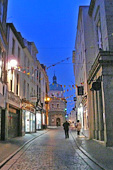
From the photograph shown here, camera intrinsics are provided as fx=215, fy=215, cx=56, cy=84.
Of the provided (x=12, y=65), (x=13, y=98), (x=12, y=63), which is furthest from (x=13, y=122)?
(x=12, y=63)

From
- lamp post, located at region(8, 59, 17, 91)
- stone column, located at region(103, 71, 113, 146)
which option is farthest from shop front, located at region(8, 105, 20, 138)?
stone column, located at region(103, 71, 113, 146)

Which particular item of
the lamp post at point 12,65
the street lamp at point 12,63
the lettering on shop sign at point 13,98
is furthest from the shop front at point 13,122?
the street lamp at point 12,63

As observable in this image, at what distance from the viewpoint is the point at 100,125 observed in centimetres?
1602

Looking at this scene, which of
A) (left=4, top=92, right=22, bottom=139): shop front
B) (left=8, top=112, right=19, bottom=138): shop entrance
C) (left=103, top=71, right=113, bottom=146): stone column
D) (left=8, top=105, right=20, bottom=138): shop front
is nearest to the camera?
(left=103, top=71, right=113, bottom=146): stone column

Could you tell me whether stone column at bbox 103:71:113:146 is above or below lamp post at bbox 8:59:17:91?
below

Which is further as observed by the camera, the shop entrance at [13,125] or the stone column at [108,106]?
the shop entrance at [13,125]

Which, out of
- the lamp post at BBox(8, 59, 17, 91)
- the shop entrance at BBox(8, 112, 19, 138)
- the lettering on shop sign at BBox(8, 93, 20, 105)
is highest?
the lamp post at BBox(8, 59, 17, 91)

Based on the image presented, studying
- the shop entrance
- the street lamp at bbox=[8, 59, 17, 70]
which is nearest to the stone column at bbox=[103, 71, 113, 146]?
the street lamp at bbox=[8, 59, 17, 70]

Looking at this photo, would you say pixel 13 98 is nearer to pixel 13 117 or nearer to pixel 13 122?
pixel 13 117

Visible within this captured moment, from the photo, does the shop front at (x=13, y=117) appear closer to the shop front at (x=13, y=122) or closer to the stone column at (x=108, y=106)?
the shop front at (x=13, y=122)

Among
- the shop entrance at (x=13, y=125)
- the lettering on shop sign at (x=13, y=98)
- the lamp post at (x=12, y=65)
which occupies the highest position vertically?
the lamp post at (x=12, y=65)

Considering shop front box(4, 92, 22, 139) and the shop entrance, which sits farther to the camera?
the shop entrance

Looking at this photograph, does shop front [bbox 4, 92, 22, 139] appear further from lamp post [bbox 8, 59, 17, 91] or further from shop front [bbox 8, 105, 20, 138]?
lamp post [bbox 8, 59, 17, 91]

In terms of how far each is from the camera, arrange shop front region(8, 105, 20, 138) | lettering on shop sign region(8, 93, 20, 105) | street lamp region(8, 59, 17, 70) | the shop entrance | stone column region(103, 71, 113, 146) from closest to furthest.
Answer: stone column region(103, 71, 113, 146) < street lamp region(8, 59, 17, 70) < lettering on shop sign region(8, 93, 20, 105) < the shop entrance < shop front region(8, 105, 20, 138)
